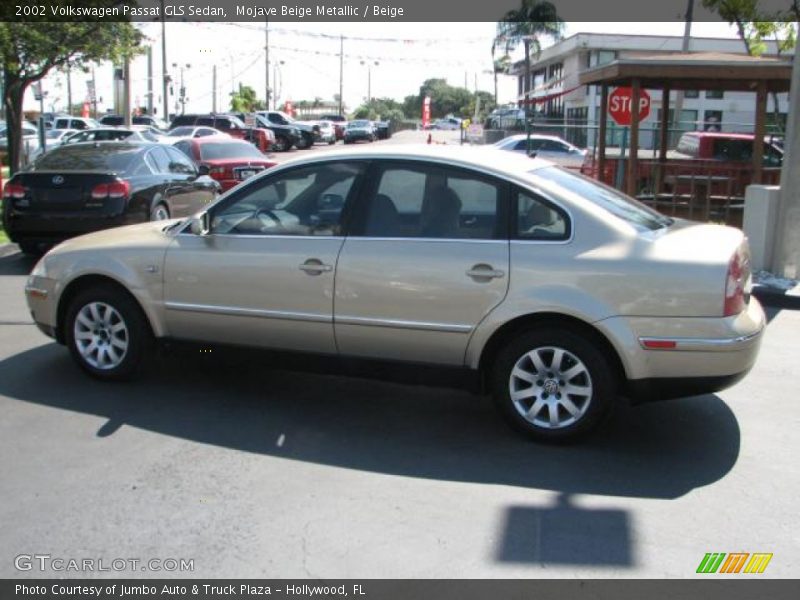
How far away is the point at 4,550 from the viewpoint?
365 cm

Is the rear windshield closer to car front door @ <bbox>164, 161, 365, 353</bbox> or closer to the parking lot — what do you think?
the parking lot

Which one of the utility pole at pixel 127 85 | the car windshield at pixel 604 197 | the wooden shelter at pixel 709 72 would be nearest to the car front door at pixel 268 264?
the car windshield at pixel 604 197

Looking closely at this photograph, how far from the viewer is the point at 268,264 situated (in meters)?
5.28

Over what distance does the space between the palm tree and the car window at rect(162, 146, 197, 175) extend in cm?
4404

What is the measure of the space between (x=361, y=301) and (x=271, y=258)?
67cm

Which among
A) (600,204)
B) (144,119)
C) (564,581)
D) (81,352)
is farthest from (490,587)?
(144,119)

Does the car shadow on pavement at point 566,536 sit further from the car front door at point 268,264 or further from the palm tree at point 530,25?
the palm tree at point 530,25

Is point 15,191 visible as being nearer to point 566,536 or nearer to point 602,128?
point 566,536

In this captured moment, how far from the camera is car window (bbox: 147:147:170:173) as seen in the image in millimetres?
11512

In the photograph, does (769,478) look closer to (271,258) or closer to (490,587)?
(490,587)

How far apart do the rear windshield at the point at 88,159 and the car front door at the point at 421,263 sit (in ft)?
21.3

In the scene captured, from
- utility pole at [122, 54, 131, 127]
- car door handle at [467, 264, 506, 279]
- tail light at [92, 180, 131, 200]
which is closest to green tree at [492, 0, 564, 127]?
utility pole at [122, 54, 131, 127]

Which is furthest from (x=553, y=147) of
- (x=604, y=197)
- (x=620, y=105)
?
(x=604, y=197)

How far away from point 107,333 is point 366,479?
2408 millimetres
